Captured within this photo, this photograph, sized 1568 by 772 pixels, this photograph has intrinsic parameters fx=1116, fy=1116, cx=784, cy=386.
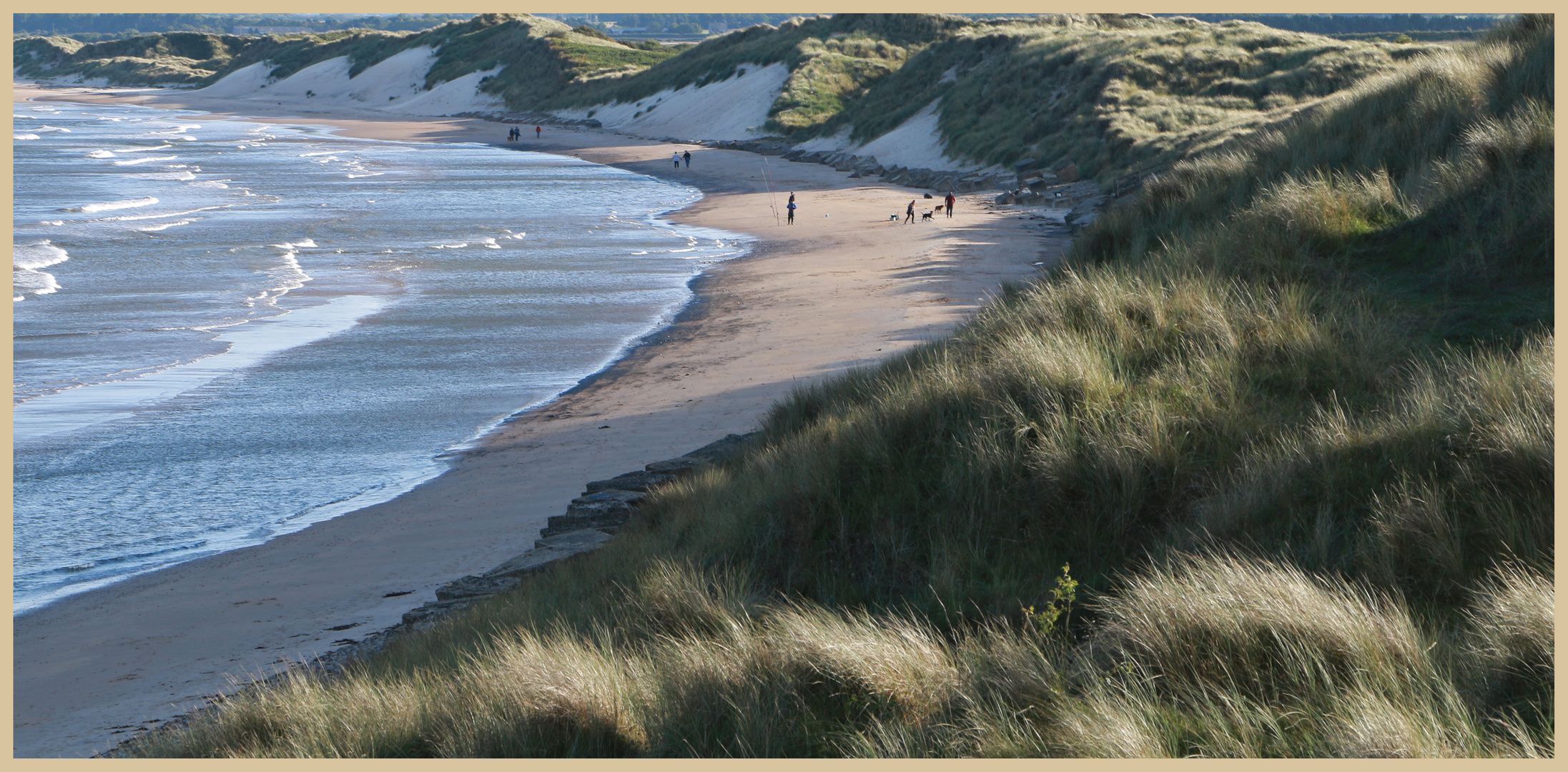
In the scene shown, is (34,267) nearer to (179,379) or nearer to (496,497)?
(179,379)

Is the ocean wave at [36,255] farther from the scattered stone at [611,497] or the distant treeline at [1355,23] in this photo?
the distant treeline at [1355,23]

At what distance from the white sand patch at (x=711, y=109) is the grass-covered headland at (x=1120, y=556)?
55.6m

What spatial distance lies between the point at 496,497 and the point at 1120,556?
7144mm

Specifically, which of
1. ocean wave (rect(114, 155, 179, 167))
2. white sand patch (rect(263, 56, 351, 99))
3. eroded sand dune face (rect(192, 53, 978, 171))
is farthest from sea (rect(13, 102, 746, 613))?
white sand patch (rect(263, 56, 351, 99))

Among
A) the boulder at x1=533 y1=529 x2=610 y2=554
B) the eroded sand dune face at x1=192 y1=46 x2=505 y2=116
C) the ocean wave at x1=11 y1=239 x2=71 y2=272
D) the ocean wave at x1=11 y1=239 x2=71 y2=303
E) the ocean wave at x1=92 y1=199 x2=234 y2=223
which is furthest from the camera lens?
the eroded sand dune face at x1=192 y1=46 x2=505 y2=116

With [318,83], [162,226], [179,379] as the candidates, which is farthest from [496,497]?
[318,83]

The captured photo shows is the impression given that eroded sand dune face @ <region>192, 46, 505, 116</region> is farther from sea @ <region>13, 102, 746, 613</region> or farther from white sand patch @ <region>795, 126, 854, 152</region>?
sea @ <region>13, 102, 746, 613</region>

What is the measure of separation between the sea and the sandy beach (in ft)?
2.12

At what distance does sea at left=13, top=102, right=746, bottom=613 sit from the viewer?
11133 millimetres

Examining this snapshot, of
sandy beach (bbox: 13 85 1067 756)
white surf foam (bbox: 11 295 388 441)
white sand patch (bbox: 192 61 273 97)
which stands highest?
white sand patch (bbox: 192 61 273 97)

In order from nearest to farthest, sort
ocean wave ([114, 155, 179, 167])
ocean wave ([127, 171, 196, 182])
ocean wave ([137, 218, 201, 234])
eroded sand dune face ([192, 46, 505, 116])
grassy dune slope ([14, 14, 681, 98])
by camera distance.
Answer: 1. ocean wave ([137, 218, 201, 234])
2. ocean wave ([127, 171, 196, 182])
3. ocean wave ([114, 155, 179, 167])
4. grassy dune slope ([14, 14, 681, 98])
5. eroded sand dune face ([192, 46, 505, 116])

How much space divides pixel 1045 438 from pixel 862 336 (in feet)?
37.7

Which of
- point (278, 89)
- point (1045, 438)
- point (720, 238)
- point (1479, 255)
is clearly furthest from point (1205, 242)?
point (278, 89)

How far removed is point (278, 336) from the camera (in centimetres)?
1844
